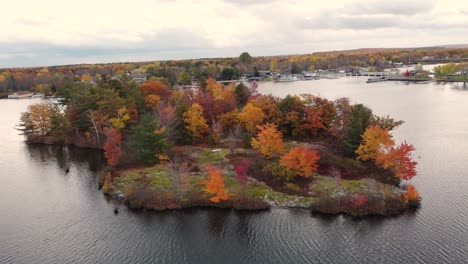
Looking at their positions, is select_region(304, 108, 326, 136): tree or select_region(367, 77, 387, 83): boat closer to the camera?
select_region(304, 108, 326, 136): tree

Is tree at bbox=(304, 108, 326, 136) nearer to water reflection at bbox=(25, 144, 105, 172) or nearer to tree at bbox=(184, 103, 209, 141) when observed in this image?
tree at bbox=(184, 103, 209, 141)

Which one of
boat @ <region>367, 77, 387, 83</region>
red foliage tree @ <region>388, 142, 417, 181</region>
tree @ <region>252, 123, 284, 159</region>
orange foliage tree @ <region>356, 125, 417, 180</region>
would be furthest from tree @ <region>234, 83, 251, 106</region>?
boat @ <region>367, 77, 387, 83</region>

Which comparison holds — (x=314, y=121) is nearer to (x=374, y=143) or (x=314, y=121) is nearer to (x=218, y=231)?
(x=374, y=143)

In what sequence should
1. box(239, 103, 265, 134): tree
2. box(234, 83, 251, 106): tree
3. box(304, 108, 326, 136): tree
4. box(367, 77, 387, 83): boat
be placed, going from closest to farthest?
box(304, 108, 326, 136): tree, box(239, 103, 265, 134): tree, box(234, 83, 251, 106): tree, box(367, 77, 387, 83): boat

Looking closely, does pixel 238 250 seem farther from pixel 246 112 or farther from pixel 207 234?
pixel 246 112

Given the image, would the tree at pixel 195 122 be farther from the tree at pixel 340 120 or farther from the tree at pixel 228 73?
the tree at pixel 228 73

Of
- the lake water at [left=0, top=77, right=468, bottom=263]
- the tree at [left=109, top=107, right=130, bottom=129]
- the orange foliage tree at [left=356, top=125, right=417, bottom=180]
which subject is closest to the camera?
the lake water at [left=0, top=77, right=468, bottom=263]

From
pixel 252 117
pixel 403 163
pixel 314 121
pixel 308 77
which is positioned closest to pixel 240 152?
pixel 252 117
